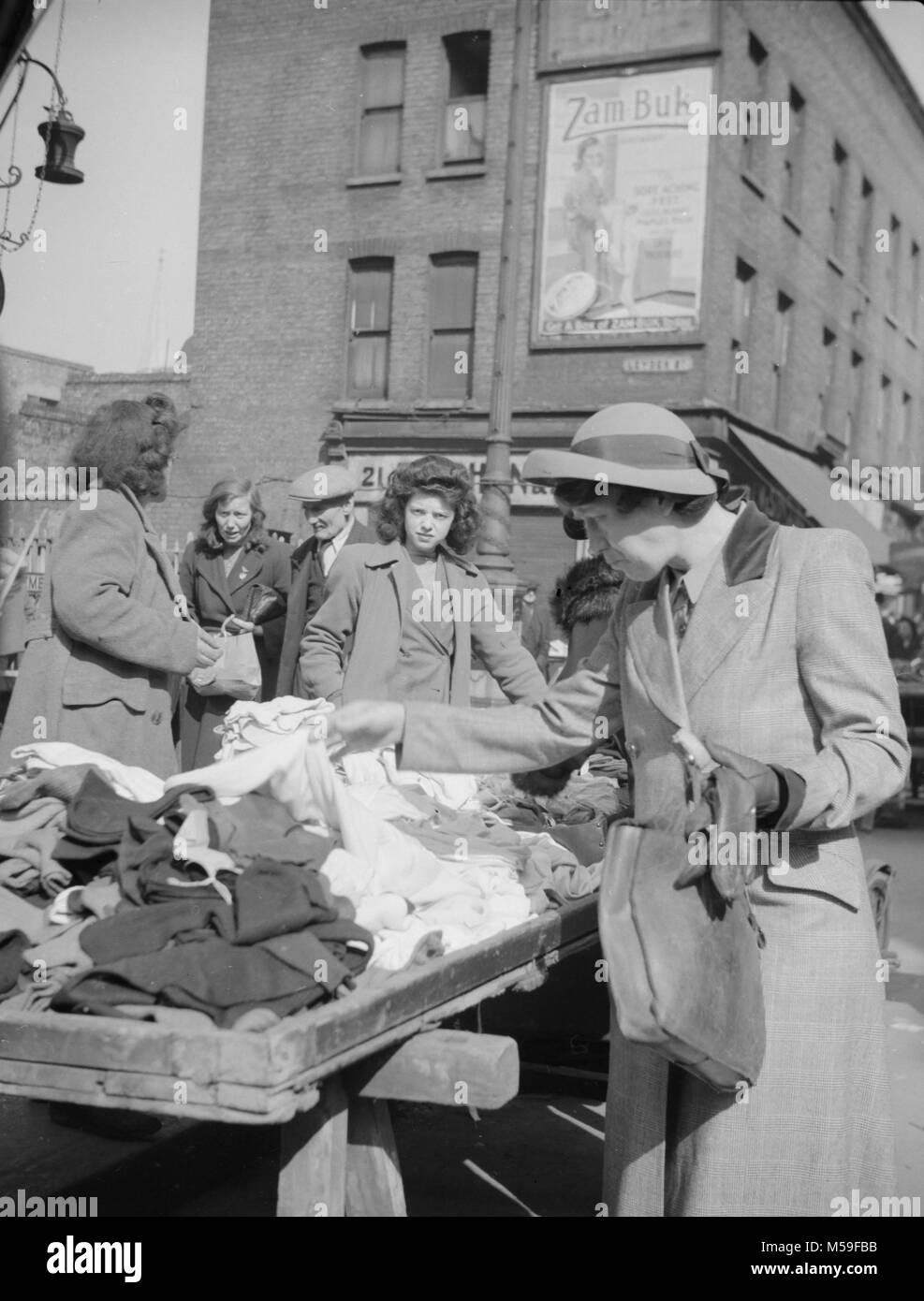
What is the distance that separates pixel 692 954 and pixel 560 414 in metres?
18.8

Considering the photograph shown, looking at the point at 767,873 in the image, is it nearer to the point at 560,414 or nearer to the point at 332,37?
the point at 560,414

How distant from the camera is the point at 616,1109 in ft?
9.18

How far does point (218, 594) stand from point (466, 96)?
16.8m

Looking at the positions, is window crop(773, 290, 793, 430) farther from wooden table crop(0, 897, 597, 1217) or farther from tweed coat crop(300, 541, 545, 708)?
wooden table crop(0, 897, 597, 1217)

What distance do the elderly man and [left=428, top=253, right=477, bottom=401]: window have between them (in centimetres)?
1473

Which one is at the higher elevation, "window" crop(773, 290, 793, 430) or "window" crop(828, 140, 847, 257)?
"window" crop(828, 140, 847, 257)

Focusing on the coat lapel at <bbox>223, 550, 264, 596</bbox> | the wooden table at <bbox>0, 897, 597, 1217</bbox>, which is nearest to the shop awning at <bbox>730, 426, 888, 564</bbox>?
the coat lapel at <bbox>223, 550, 264, 596</bbox>

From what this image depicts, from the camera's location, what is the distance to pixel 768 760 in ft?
8.47

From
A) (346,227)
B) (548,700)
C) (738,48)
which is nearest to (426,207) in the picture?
(346,227)

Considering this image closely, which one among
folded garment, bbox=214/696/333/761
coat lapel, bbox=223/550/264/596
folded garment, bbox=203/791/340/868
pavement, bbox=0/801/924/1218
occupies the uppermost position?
coat lapel, bbox=223/550/264/596

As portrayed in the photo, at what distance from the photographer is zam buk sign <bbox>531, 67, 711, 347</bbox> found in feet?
64.7

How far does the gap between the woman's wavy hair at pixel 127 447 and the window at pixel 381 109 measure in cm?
1823

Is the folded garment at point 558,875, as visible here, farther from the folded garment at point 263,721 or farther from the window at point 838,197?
the window at point 838,197

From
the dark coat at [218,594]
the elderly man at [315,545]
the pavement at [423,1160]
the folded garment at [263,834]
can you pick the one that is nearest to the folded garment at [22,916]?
the folded garment at [263,834]
